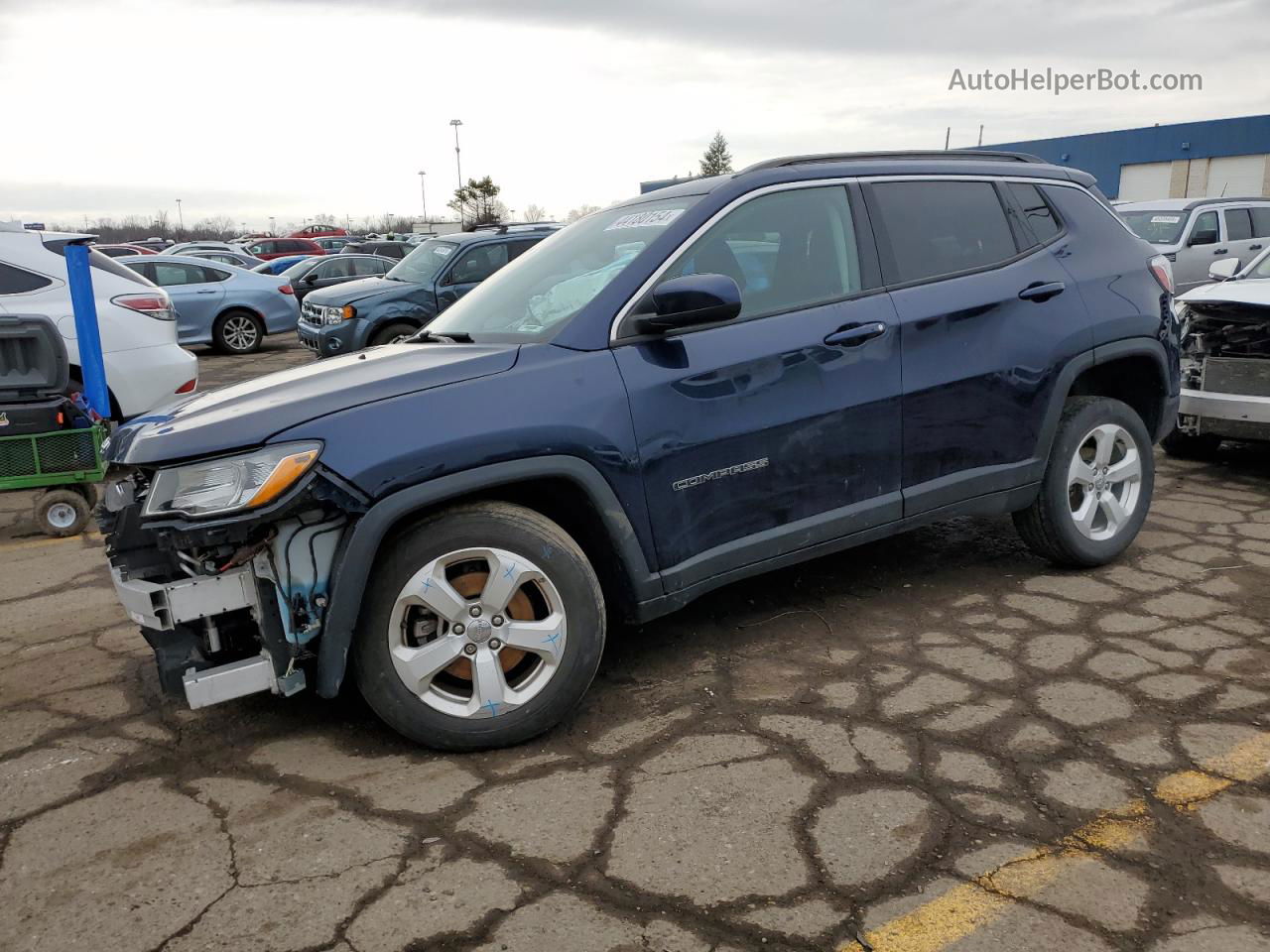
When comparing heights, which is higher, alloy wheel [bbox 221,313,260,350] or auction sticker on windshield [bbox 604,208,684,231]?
auction sticker on windshield [bbox 604,208,684,231]

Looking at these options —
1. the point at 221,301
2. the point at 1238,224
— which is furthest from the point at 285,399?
the point at 1238,224

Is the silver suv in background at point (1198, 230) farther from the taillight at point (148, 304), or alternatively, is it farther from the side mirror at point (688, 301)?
the side mirror at point (688, 301)

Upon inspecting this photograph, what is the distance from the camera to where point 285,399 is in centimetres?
318

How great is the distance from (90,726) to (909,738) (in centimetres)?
269

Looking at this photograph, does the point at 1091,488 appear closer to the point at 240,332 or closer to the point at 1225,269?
the point at 1225,269

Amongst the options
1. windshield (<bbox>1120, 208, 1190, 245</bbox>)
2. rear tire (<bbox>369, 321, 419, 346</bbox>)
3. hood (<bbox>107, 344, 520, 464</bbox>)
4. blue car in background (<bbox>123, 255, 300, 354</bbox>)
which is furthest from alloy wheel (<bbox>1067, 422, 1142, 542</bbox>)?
blue car in background (<bbox>123, 255, 300, 354</bbox>)

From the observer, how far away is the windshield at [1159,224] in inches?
559

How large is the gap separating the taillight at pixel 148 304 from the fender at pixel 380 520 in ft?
18.2

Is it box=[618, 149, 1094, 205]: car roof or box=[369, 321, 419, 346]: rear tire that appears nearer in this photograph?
box=[618, 149, 1094, 205]: car roof

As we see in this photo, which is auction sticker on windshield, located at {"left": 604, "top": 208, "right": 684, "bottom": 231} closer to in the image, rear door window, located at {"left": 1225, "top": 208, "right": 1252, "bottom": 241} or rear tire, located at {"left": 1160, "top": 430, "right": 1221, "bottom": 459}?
rear tire, located at {"left": 1160, "top": 430, "right": 1221, "bottom": 459}

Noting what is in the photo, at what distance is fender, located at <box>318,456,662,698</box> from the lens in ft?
9.62

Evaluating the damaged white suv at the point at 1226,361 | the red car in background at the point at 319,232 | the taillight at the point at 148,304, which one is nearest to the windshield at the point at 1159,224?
the damaged white suv at the point at 1226,361

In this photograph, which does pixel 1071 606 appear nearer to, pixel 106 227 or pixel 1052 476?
pixel 1052 476

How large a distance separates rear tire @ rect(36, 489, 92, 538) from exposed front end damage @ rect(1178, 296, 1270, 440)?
6708mm
